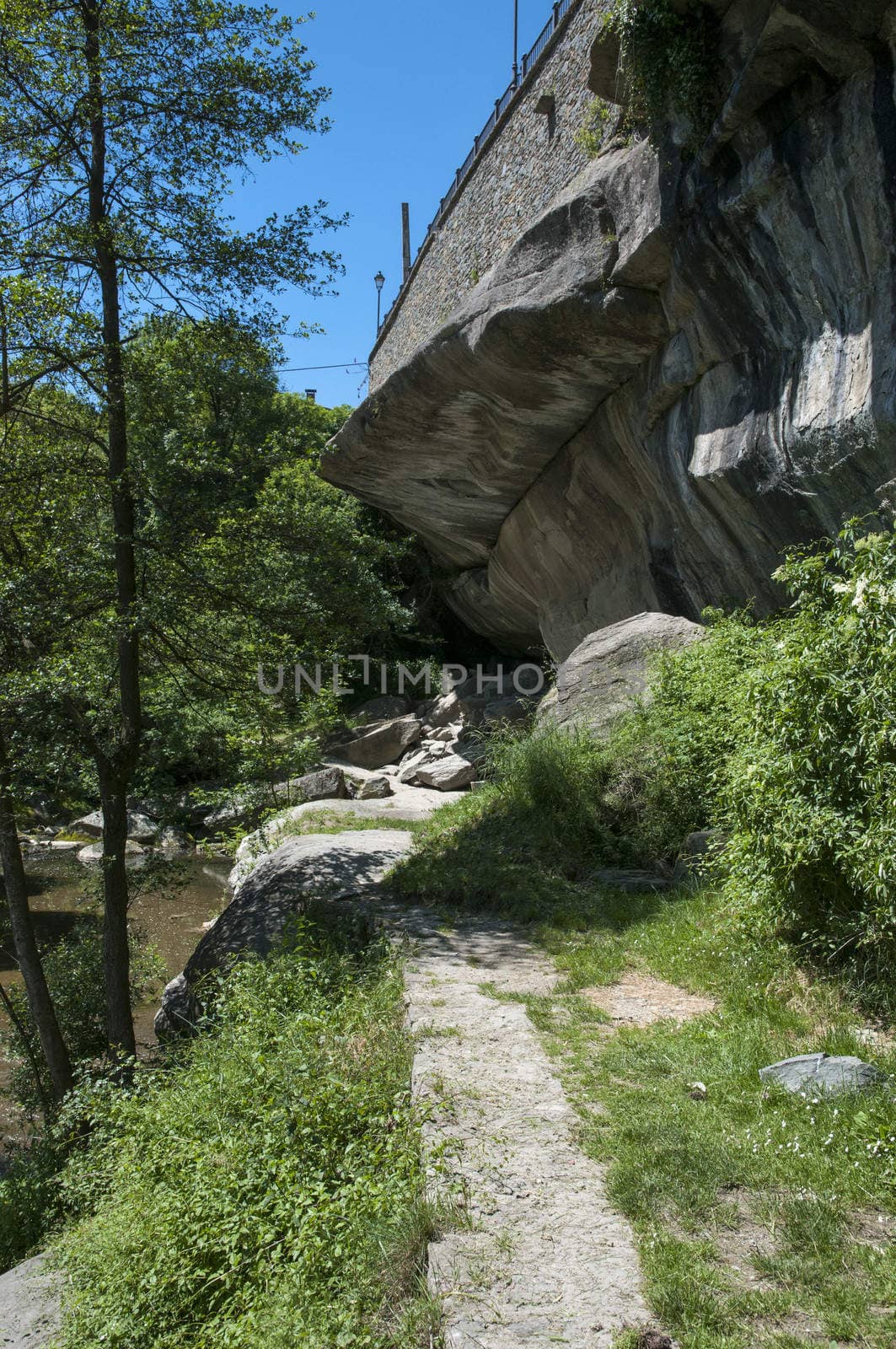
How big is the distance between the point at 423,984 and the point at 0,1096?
555 centimetres

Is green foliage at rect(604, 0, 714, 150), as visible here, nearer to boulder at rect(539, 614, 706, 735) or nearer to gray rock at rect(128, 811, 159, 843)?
boulder at rect(539, 614, 706, 735)

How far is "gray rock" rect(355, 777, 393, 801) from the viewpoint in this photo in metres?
13.6

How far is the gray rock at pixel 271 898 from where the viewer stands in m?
6.64

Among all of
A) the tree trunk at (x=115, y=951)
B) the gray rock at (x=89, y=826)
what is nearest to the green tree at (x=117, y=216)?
the tree trunk at (x=115, y=951)

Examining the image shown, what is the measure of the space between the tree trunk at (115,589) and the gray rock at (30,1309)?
2.71 meters

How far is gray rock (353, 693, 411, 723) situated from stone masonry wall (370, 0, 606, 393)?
7.01 metres

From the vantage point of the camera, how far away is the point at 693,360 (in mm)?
8609

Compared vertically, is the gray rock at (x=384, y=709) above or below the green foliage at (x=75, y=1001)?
above

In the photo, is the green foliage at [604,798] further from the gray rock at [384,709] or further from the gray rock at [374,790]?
the gray rock at [384,709]

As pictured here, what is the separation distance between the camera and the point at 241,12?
7594mm

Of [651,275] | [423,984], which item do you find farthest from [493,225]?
[423,984]

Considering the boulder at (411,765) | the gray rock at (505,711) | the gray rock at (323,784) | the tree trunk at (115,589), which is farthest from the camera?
the gray rock at (505,711)

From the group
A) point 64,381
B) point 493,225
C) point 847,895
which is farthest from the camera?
point 493,225

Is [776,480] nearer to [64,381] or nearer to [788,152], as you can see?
[788,152]
